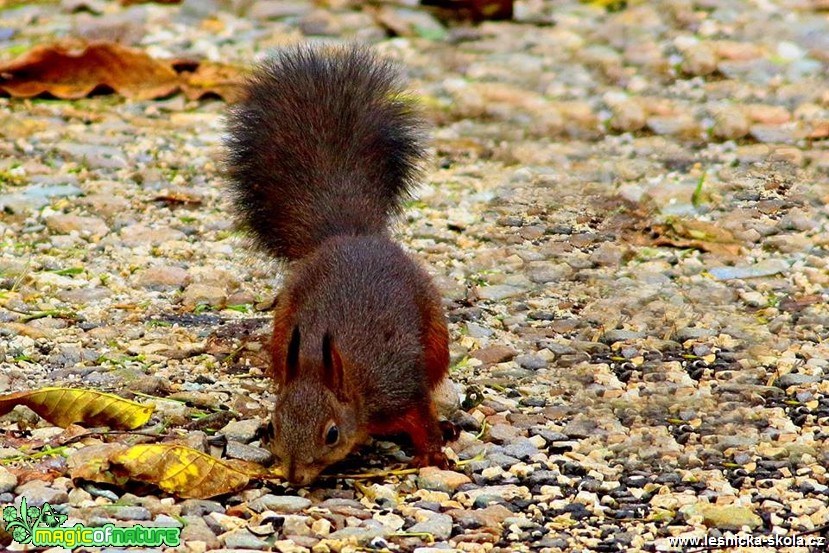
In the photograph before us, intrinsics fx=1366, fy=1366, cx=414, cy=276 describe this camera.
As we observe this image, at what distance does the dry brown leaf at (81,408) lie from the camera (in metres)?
4.20

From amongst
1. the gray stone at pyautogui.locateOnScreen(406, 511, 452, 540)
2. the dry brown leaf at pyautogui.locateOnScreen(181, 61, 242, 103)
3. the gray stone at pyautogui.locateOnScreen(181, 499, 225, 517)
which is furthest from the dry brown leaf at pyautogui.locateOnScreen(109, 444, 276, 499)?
the dry brown leaf at pyautogui.locateOnScreen(181, 61, 242, 103)

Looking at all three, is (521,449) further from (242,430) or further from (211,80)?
(211,80)

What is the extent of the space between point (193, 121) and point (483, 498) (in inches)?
169

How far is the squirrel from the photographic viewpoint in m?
4.14

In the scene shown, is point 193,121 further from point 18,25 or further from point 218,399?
point 218,399

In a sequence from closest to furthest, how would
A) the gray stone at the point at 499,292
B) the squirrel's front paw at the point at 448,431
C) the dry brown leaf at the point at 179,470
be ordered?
1. the dry brown leaf at the point at 179,470
2. the squirrel's front paw at the point at 448,431
3. the gray stone at the point at 499,292

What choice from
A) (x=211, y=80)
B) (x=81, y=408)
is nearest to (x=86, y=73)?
(x=211, y=80)

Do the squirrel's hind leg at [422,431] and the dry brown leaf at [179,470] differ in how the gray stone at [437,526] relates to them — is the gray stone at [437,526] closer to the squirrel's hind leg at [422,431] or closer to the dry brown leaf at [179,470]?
the squirrel's hind leg at [422,431]

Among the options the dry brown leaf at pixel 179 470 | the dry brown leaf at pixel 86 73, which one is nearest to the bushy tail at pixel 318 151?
the dry brown leaf at pixel 179 470

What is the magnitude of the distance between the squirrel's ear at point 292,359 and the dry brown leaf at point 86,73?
13.8 feet

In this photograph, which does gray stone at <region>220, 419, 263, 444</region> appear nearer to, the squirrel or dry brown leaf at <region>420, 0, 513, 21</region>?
the squirrel

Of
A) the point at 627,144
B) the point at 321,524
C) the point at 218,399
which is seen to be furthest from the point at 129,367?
the point at 627,144

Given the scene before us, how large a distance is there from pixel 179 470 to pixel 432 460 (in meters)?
0.81

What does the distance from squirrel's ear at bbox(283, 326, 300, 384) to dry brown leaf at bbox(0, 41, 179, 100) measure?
4.19 metres
